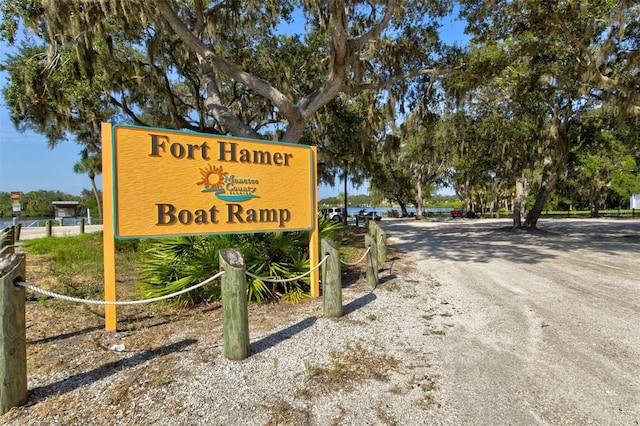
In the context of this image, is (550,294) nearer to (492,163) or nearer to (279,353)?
(279,353)

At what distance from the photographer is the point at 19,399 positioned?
2.43 metres

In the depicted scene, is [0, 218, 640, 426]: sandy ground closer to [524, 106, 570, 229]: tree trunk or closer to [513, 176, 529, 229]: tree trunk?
[524, 106, 570, 229]: tree trunk

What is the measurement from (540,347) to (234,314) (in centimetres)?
309

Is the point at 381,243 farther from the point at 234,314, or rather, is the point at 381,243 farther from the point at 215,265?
the point at 234,314

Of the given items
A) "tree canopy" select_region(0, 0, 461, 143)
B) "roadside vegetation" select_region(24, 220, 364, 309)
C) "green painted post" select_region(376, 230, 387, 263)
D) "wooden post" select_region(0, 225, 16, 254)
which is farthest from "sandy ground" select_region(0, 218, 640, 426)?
"tree canopy" select_region(0, 0, 461, 143)

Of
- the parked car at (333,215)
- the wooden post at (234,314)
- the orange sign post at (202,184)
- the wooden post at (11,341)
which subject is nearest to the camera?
the wooden post at (11,341)

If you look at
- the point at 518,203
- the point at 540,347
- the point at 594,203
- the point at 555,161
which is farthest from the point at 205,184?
the point at 594,203

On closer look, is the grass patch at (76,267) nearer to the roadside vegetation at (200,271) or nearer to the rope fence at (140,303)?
the roadside vegetation at (200,271)

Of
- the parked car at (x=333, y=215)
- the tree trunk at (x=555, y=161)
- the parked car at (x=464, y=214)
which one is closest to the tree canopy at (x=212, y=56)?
the parked car at (x=333, y=215)

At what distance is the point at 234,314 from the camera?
10.5 feet

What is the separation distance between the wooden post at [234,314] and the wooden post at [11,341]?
147 cm

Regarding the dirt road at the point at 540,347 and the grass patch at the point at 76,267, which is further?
the grass patch at the point at 76,267

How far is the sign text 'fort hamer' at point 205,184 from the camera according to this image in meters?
3.85

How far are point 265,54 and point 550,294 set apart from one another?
33.6 feet
